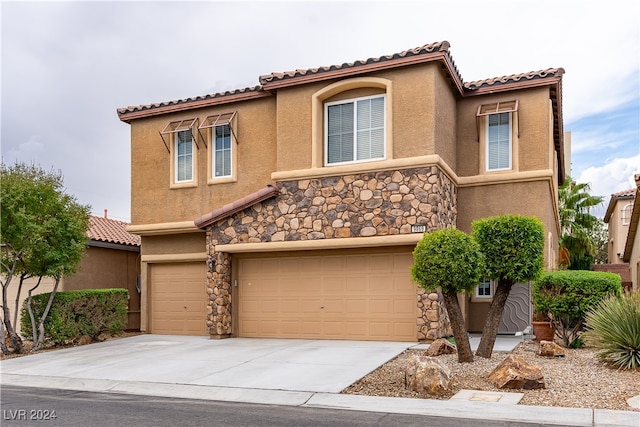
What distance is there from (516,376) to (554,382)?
2.84ft

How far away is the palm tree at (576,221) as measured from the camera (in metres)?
28.4

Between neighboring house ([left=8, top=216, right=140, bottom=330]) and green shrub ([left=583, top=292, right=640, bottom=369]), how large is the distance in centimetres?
1492

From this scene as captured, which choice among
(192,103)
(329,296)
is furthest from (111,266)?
(329,296)

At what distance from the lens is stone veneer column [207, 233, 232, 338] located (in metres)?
17.1

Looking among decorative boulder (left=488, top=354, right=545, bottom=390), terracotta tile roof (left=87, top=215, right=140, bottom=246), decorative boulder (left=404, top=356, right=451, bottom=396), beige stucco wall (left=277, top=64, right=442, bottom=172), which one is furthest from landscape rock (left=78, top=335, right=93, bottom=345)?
decorative boulder (left=488, top=354, right=545, bottom=390)

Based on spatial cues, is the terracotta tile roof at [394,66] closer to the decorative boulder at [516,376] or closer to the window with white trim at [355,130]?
the window with white trim at [355,130]

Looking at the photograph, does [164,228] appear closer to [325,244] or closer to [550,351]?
[325,244]

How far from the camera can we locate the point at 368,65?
1584cm

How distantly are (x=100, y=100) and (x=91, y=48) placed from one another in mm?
4292

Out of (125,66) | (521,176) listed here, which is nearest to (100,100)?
(125,66)

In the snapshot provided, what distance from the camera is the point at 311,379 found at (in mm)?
10953

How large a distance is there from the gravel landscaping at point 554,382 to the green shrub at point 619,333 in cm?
24

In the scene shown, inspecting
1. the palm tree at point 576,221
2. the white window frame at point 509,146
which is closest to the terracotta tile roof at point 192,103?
the white window frame at point 509,146

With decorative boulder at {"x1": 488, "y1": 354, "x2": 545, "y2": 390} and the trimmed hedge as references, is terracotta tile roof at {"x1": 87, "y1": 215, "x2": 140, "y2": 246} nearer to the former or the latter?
the trimmed hedge
